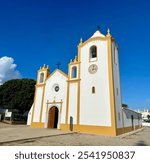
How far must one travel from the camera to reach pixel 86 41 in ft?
63.1

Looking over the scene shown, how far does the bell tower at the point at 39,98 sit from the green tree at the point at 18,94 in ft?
33.1

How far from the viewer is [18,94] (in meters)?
31.0

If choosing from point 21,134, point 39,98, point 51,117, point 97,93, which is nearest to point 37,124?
point 51,117

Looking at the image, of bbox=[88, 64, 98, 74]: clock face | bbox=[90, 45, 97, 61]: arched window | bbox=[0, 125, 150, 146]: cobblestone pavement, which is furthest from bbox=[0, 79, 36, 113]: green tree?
bbox=[0, 125, 150, 146]: cobblestone pavement

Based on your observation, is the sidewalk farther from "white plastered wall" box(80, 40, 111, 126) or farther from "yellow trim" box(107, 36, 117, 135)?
"yellow trim" box(107, 36, 117, 135)

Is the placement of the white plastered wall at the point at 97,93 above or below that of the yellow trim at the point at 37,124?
above

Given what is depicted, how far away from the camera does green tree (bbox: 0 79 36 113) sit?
30430 mm

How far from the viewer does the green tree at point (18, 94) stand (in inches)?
1198

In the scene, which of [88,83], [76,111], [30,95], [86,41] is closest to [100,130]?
[76,111]

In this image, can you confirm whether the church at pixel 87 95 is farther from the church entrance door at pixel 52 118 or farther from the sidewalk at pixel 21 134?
the sidewalk at pixel 21 134

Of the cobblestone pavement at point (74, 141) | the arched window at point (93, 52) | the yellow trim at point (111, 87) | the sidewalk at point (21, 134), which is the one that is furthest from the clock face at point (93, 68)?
the cobblestone pavement at point (74, 141)

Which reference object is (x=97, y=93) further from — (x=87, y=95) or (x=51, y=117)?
(x=51, y=117)

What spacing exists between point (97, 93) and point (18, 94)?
20460 millimetres

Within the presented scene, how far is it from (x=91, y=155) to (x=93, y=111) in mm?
9545
